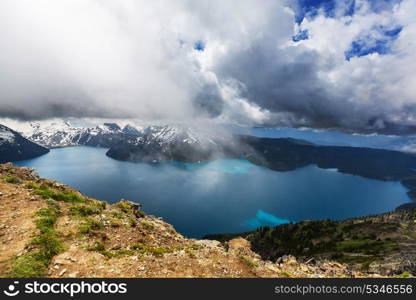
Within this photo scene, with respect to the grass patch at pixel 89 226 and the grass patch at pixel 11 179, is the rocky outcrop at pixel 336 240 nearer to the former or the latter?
the grass patch at pixel 89 226

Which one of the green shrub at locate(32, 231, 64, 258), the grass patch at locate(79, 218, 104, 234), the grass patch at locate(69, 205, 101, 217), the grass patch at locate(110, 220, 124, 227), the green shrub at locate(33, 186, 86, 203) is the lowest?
the green shrub at locate(32, 231, 64, 258)

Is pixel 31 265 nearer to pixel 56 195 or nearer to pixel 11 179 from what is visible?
pixel 56 195

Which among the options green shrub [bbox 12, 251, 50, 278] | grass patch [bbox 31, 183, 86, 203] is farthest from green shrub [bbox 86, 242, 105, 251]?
grass patch [bbox 31, 183, 86, 203]

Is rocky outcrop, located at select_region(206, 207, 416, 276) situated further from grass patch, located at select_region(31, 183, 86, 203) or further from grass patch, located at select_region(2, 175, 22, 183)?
grass patch, located at select_region(2, 175, 22, 183)

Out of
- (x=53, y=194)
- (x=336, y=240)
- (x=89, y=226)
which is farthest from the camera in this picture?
(x=336, y=240)

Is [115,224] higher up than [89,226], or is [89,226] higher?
[115,224]

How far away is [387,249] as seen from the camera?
420 ft

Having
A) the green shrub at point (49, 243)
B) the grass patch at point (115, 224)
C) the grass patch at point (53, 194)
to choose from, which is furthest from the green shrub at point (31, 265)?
the grass patch at point (53, 194)

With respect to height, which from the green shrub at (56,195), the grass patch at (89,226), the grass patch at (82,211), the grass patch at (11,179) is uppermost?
the grass patch at (11,179)

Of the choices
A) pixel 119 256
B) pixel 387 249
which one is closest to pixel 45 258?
pixel 119 256

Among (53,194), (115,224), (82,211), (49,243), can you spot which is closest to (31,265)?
(49,243)

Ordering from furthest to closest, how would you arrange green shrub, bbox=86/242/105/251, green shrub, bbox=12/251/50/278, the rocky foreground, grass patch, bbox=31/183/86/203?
grass patch, bbox=31/183/86/203 → green shrub, bbox=86/242/105/251 → the rocky foreground → green shrub, bbox=12/251/50/278

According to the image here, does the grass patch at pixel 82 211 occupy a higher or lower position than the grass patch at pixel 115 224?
higher

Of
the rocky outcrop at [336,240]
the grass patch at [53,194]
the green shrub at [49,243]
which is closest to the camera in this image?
the green shrub at [49,243]
